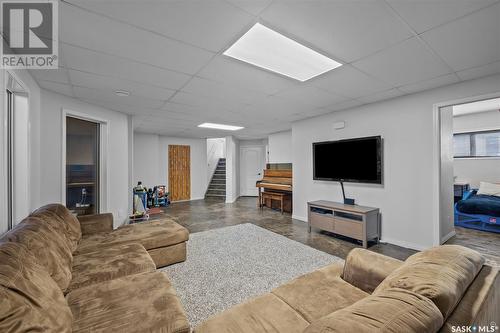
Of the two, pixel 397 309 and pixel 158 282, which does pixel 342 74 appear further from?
pixel 158 282

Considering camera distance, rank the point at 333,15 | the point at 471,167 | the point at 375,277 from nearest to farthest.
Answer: the point at 375,277
the point at 333,15
the point at 471,167

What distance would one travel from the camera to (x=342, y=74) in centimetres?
257

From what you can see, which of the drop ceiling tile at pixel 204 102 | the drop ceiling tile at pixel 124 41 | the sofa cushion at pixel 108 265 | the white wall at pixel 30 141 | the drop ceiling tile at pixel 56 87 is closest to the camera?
the drop ceiling tile at pixel 124 41

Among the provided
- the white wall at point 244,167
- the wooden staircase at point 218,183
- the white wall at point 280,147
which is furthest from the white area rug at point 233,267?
the white wall at point 244,167

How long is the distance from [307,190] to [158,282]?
3962 mm

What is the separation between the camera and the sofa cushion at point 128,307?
1149mm

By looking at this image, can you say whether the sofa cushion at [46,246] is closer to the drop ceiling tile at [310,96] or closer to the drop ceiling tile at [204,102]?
the drop ceiling tile at [204,102]

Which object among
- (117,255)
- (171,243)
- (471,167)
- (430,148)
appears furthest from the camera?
(471,167)

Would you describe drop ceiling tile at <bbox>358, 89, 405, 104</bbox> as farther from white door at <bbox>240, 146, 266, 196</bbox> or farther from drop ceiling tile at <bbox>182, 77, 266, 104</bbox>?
white door at <bbox>240, 146, 266, 196</bbox>

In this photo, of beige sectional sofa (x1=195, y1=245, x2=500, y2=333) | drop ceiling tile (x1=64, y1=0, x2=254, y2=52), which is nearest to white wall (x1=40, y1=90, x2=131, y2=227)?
drop ceiling tile (x1=64, y1=0, x2=254, y2=52)

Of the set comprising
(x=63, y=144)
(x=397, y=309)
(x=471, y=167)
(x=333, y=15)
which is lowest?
(x=397, y=309)

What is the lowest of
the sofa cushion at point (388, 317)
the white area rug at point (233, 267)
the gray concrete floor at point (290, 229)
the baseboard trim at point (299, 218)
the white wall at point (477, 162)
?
the gray concrete floor at point (290, 229)

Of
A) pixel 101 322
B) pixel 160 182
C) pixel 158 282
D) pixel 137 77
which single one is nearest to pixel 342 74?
pixel 137 77

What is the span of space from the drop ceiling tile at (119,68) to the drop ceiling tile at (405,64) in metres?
2.12
